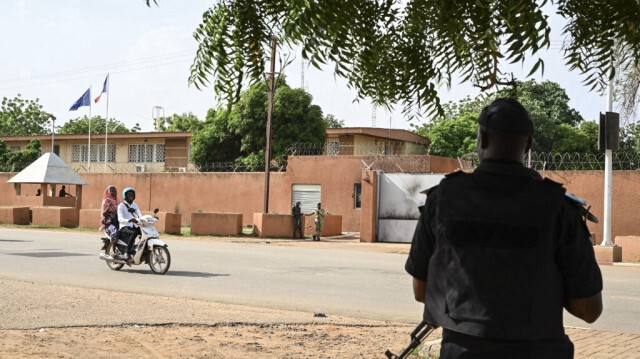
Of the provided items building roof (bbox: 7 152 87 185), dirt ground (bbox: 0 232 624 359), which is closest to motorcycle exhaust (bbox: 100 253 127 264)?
dirt ground (bbox: 0 232 624 359)

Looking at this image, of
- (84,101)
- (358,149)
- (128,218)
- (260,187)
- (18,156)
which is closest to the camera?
(128,218)

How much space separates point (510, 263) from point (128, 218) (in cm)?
1173

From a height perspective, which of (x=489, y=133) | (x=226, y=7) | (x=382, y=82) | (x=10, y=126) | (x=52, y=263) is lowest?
(x=52, y=263)

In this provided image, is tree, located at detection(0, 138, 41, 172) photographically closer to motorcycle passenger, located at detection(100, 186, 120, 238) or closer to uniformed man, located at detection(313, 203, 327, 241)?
uniformed man, located at detection(313, 203, 327, 241)

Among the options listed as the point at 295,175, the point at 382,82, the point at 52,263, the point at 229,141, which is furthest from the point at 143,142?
the point at 382,82

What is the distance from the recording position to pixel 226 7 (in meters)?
2.43

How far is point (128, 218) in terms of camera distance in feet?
44.2

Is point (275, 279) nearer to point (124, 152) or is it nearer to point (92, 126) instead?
point (124, 152)

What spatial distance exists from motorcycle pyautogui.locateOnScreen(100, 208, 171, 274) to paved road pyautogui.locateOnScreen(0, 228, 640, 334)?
0.22m

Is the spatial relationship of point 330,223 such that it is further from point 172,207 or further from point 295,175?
point 172,207

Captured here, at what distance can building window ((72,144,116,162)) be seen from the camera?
45812mm

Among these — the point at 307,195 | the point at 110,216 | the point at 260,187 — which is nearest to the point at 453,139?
the point at 307,195

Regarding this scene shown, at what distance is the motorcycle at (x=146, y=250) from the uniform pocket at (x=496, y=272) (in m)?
11.1

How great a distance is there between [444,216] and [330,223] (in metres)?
25.9
